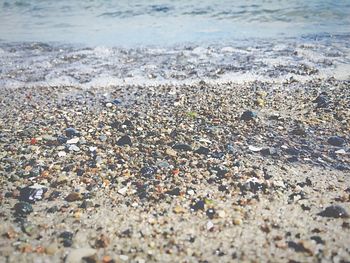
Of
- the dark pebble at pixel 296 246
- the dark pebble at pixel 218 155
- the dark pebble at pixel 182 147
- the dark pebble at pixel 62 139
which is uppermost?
the dark pebble at pixel 62 139

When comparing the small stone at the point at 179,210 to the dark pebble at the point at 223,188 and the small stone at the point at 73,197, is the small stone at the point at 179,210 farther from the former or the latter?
the small stone at the point at 73,197

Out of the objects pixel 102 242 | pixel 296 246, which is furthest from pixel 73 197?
pixel 296 246

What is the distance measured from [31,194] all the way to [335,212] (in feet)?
8.98

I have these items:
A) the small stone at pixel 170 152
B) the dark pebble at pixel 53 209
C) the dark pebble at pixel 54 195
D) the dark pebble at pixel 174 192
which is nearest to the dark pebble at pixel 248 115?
the small stone at pixel 170 152

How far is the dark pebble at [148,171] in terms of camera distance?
3.48 m

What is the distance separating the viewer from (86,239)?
2.69m

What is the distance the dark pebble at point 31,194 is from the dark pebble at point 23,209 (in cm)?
10

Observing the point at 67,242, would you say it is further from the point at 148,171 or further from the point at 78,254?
the point at 148,171

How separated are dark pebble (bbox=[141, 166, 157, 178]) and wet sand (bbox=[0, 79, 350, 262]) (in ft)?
0.03

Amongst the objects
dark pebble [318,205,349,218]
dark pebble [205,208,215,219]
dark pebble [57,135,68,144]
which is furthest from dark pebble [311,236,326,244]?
dark pebble [57,135,68,144]

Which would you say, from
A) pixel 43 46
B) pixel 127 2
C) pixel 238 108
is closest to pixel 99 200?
pixel 238 108

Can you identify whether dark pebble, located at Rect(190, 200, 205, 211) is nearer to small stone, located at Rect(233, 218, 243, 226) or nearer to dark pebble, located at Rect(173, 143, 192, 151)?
small stone, located at Rect(233, 218, 243, 226)

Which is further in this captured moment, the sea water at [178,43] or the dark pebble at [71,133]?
the sea water at [178,43]

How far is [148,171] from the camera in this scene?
3.53 m
